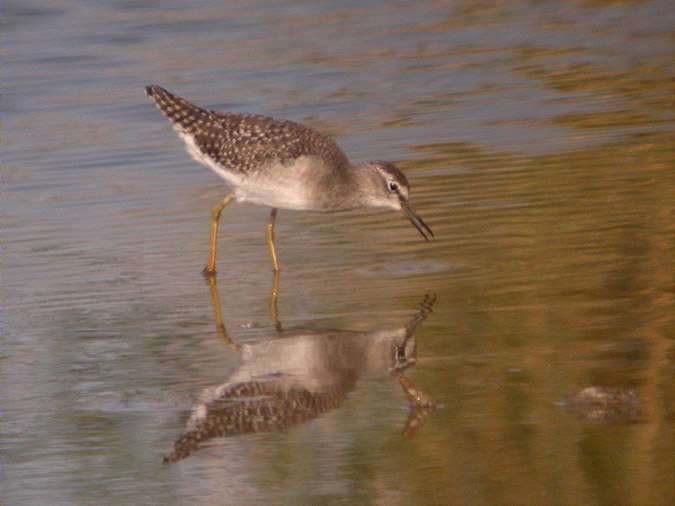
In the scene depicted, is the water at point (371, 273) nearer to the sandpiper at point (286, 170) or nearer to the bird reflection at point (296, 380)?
the bird reflection at point (296, 380)

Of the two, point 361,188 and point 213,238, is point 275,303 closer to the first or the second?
point 213,238

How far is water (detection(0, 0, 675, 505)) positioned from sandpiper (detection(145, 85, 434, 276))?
285 mm

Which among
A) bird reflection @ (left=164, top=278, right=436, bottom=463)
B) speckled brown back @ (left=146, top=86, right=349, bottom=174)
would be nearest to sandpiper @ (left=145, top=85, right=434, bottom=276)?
speckled brown back @ (left=146, top=86, right=349, bottom=174)

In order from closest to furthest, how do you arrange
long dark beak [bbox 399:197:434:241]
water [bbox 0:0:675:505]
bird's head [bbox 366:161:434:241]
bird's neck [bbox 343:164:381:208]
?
water [bbox 0:0:675:505]
long dark beak [bbox 399:197:434:241]
bird's head [bbox 366:161:434:241]
bird's neck [bbox 343:164:381:208]

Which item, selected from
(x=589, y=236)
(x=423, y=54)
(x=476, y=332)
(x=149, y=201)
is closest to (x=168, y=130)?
(x=149, y=201)

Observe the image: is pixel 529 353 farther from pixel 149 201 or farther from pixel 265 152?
pixel 149 201

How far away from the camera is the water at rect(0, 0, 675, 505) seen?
6469mm

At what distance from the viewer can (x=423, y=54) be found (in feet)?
59.1

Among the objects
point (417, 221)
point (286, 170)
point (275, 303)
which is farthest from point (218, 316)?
point (286, 170)

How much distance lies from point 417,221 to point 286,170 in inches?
37.4

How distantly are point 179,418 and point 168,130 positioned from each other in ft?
25.9

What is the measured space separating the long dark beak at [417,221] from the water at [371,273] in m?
0.10

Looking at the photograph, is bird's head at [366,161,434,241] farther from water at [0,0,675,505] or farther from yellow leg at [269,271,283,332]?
yellow leg at [269,271,283,332]

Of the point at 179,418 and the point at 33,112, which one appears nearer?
the point at 179,418
